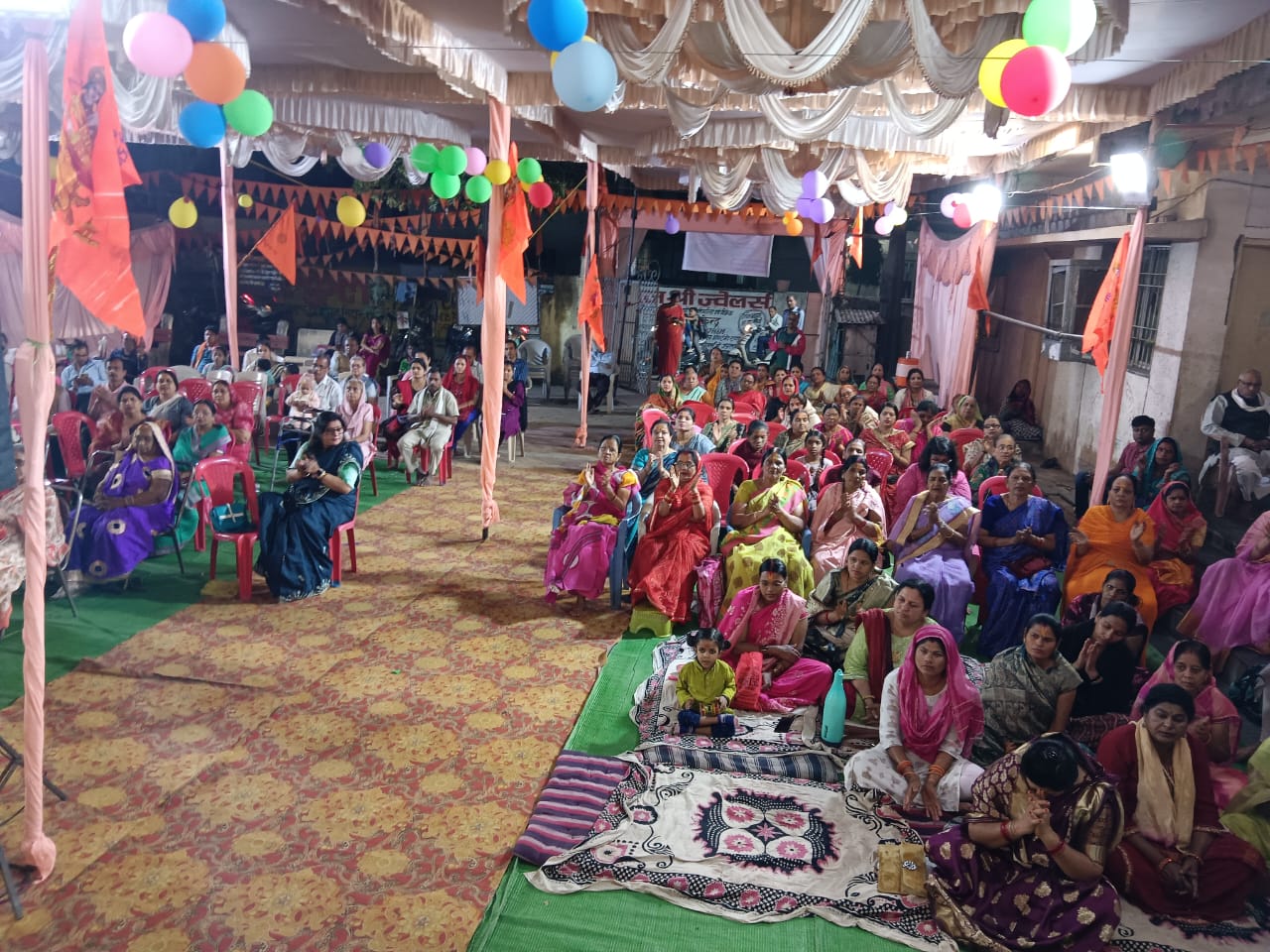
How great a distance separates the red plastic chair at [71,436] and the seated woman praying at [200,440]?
711mm

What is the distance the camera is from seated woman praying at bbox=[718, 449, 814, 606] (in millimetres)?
5469

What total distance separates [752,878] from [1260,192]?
616 cm

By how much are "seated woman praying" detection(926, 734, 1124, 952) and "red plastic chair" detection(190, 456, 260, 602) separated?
427cm

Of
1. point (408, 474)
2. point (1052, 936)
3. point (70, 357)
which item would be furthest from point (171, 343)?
point (1052, 936)

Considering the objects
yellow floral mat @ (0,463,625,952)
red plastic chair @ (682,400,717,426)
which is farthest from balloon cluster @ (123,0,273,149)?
red plastic chair @ (682,400,717,426)

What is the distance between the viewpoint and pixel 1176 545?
5.42 meters

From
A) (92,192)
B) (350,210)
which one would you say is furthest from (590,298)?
(92,192)

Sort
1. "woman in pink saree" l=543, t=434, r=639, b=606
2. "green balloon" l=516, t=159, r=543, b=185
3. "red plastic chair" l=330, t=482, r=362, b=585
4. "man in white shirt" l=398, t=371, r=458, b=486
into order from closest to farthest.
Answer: "woman in pink saree" l=543, t=434, r=639, b=606 < "red plastic chair" l=330, t=482, r=362, b=585 < "green balloon" l=516, t=159, r=543, b=185 < "man in white shirt" l=398, t=371, r=458, b=486

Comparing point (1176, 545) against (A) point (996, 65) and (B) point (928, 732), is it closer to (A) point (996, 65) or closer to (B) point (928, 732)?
(B) point (928, 732)

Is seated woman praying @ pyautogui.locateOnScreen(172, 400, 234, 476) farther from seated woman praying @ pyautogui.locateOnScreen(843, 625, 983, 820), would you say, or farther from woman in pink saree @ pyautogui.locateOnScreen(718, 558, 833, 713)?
seated woman praying @ pyautogui.locateOnScreen(843, 625, 983, 820)

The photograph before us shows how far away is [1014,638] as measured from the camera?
17.9 ft

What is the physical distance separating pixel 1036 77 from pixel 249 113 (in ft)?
13.8

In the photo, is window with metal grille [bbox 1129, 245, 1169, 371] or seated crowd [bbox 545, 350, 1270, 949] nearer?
seated crowd [bbox 545, 350, 1270, 949]

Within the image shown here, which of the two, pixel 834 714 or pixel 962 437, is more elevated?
pixel 962 437
